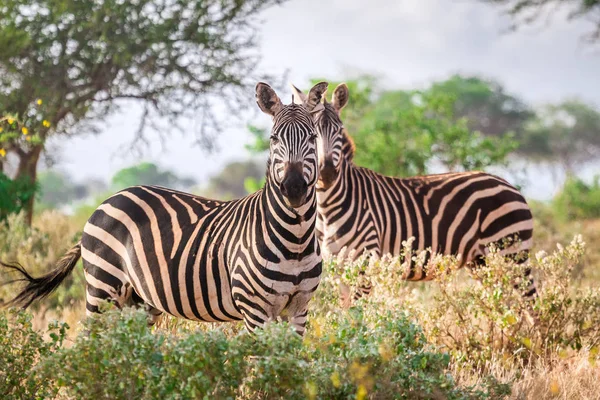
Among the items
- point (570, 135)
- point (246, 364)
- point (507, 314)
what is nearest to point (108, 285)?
point (246, 364)

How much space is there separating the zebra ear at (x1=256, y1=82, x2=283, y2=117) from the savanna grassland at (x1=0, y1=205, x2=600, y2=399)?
3.90ft

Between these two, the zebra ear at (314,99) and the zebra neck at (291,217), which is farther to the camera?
the zebra ear at (314,99)

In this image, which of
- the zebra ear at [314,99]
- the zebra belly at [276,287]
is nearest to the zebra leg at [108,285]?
the zebra belly at [276,287]

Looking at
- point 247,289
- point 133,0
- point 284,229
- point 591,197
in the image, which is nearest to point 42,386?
point 247,289

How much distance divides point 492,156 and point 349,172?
766 cm

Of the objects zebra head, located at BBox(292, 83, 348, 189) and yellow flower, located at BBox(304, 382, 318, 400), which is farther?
zebra head, located at BBox(292, 83, 348, 189)

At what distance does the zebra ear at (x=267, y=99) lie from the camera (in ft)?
14.5

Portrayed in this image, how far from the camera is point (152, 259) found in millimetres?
4906

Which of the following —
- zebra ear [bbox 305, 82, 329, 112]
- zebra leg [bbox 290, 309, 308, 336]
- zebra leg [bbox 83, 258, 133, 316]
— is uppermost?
zebra ear [bbox 305, 82, 329, 112]

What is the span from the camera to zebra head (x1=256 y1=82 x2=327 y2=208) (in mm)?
4012

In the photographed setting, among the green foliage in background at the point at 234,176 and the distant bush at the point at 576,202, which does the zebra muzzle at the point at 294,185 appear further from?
the green foliage in background at the point at 234,176

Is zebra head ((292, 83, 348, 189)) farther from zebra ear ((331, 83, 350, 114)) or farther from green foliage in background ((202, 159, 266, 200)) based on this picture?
green foliage in background ((202, 159, 266, 200))

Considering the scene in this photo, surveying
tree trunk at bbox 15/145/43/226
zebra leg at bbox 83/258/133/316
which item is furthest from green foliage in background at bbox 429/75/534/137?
zebra leg at bbox 83/258/133/316

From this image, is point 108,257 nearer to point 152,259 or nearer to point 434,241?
point 152,259
